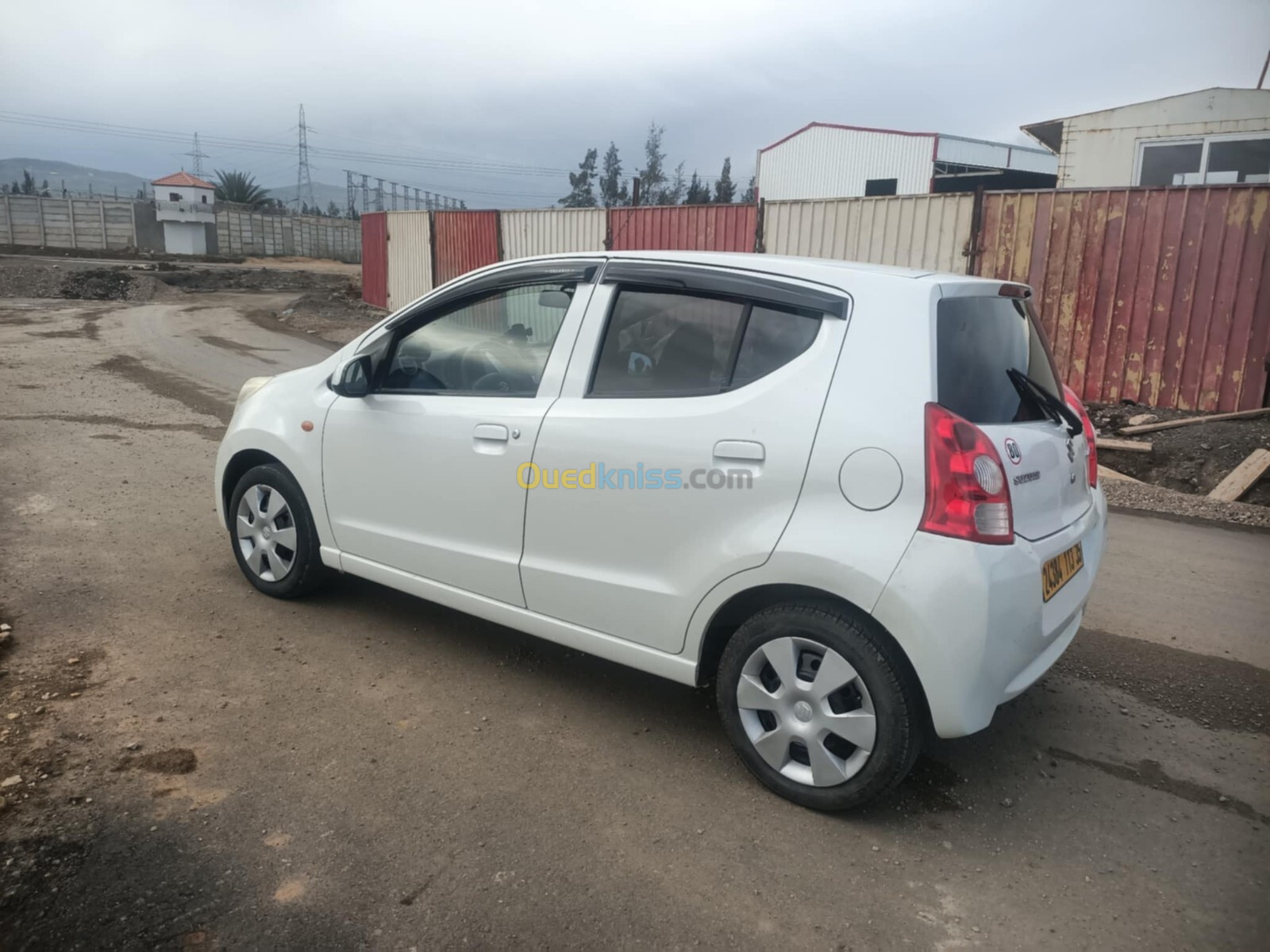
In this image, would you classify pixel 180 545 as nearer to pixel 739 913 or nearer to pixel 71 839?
pixel 71 839

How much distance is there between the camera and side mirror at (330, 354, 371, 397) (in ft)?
13.4

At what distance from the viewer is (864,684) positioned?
2842 millimetres

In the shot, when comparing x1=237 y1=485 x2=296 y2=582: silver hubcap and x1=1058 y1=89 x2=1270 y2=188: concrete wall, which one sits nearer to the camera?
x1=237 y1=485 x2=296 y2=582: silver hubcap

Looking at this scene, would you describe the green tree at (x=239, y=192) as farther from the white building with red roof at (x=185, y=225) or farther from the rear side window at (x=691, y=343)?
the rear side window at (x=691, y=343)

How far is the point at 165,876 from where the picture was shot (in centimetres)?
262

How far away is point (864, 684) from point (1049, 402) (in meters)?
1.26

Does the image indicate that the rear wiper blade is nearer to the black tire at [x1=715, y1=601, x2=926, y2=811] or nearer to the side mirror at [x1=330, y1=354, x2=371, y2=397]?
the black tire at [x1=715, y1=601, x2=926, y2=811]

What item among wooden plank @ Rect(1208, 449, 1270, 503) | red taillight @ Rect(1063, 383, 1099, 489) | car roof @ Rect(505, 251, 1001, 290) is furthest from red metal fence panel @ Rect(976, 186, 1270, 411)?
car roof @ Rect(505, 251, 1001, 290)

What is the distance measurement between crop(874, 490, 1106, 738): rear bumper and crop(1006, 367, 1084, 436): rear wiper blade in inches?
23.5

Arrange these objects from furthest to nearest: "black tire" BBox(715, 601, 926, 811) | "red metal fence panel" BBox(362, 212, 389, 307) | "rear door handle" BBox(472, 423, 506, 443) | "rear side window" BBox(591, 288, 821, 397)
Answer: "red metal fence panel" BBox(362, 212, 389, 307) → "rear door handle" BBox(472, 423, 506, 443) → "rear side window" BBox(591, 288, 821, 397) → "black tire" BBox(715, 601, 926, 811)

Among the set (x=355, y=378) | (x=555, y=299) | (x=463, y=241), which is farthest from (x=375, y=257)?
(x=555, y=299)

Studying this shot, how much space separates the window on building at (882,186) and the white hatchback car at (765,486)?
994 inches

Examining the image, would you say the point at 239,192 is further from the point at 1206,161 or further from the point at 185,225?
the point at 1206,161

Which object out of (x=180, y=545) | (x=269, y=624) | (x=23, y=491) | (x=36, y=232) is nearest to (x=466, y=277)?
(x=269, y=624)
